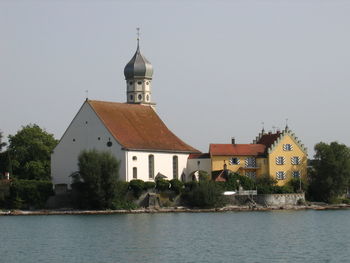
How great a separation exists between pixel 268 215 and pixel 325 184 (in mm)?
14487

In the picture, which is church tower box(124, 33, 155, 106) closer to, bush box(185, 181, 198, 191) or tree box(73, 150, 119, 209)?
bush box(185, 181, 198, 191)

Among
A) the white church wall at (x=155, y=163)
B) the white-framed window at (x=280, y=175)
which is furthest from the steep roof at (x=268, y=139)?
the white church wall at (x=155, y=163)

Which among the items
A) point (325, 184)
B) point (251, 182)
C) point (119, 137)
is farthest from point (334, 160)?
point (119, 137)

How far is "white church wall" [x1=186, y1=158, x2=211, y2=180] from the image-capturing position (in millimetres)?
81938

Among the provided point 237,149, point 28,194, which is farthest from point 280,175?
point 28,194

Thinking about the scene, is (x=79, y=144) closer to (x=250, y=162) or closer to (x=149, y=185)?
(x=149, y=185)

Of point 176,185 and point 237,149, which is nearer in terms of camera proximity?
point 176,185

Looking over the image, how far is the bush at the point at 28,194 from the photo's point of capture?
7262cm

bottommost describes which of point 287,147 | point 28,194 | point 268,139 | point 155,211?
point 155,211

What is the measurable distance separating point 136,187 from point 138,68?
74.8ft

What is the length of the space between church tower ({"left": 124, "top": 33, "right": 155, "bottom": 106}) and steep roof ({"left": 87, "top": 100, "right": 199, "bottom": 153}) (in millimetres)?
5928

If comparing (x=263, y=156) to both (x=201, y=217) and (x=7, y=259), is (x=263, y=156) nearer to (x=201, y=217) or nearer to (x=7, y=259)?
(x=201, y=217)

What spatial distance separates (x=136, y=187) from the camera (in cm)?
7294

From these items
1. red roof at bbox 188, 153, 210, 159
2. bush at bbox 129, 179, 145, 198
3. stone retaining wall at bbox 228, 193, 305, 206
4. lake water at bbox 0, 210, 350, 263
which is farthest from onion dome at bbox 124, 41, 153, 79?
lake water at bbox 0, 210, 350, 263
